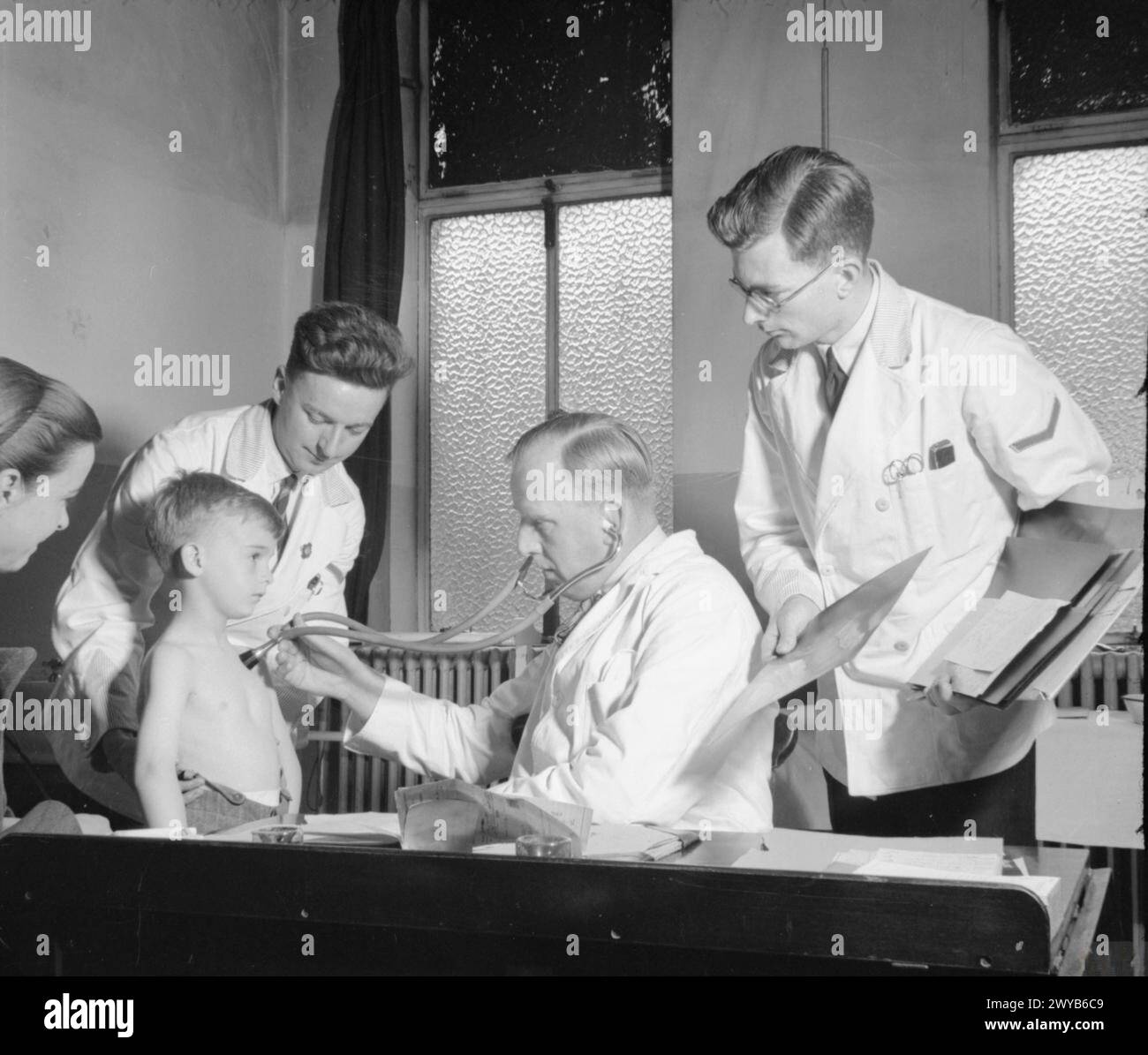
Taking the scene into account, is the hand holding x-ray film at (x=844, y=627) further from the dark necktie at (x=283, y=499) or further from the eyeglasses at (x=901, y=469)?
the dark necktie at (x=283, y=499)

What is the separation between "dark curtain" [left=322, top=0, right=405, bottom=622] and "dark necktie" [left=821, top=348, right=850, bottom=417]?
0.80 m

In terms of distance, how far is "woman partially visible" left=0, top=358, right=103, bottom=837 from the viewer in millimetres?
2643

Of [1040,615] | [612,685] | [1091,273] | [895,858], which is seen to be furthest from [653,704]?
[1091,273]

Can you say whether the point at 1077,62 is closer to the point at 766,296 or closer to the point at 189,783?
the point at 766,296

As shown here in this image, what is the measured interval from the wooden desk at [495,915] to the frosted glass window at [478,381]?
71cm

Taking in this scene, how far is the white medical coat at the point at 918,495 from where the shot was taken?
2.20 m

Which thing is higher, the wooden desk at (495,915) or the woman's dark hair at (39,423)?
the woman's dark hair at (39,423)

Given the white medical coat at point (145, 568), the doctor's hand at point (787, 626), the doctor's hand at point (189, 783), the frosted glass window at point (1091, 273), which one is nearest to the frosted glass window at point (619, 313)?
the doctor's hand at point (787, 626)

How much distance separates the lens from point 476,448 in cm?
251

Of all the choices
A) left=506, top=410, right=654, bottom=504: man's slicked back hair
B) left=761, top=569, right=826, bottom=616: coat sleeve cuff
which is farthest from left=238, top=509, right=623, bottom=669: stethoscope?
left=761, top=569, right=826, bottom=616: coat sleeve cuff

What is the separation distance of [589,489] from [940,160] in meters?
0.77

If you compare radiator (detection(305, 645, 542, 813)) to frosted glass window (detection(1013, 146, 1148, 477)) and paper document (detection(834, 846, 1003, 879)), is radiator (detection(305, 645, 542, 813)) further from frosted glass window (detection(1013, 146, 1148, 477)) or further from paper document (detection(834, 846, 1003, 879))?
frosted glass window (detection(1013, 146, 1148, 477))

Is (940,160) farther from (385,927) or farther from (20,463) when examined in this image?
(20,463)

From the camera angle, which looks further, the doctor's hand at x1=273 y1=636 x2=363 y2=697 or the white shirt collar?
the doctor's hand at x1=273 y1=636 x2=363 y2=697
